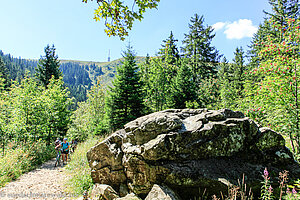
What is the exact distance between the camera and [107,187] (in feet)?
17.3

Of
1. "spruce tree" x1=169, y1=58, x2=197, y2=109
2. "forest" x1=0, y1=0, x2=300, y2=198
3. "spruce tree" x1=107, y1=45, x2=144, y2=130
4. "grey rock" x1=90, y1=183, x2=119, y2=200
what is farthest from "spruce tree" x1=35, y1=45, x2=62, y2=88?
"grey rock" x1=90, y1=183, x2=119, y2=200

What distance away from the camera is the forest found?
5918 millimetres

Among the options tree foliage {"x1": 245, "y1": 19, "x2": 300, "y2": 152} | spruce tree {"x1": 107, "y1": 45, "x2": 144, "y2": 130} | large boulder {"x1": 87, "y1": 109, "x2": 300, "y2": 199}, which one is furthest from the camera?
spruce tree {"x1": 107, "y1": 45, "x2": 144, "y2": 130}

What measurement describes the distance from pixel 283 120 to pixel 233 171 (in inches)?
112

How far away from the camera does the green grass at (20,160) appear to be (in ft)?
24.9

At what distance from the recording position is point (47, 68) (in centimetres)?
2584

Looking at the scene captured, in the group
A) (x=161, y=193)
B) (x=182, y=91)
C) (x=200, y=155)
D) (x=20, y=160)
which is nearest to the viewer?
(x=161, y=193)

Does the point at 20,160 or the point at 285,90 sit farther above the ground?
the point at 285,90

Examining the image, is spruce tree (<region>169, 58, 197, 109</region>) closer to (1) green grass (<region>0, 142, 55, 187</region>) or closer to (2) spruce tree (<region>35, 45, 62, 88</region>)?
(1) green grass (<region>0, 142, 55, 187</region>)

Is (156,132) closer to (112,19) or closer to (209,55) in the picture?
(112,19)

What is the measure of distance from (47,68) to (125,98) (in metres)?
19.0

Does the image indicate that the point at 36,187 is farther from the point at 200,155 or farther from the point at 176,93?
the point at 176,93

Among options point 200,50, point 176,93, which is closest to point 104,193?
point 176,93

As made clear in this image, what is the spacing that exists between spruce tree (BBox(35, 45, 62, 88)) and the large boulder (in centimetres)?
2617
